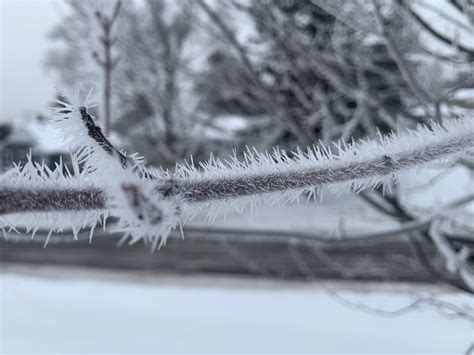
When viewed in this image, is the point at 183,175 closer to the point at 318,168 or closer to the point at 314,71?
the point at 318,168

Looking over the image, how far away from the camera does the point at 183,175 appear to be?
0.88 metres

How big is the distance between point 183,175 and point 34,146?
2167mm

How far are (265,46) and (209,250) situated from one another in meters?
9.28

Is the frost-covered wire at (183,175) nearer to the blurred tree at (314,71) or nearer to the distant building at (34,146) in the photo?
the distant building at (34,146)

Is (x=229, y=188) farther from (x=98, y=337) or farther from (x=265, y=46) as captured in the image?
(x=98, y=337)

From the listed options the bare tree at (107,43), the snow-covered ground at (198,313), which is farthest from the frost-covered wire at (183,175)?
the snow-covered ground at (198,313)

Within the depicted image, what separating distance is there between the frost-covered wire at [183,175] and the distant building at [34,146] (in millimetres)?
170

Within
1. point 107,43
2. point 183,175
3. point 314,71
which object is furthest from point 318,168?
point 314,71

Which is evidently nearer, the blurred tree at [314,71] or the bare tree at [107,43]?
the bare tree at [107,43]

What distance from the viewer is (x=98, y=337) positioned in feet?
24.2

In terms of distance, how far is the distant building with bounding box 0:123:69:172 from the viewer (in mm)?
1541

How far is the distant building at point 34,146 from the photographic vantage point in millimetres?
1541

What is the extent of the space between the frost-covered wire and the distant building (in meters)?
0.17

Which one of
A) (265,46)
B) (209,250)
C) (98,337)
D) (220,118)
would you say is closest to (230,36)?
(265,46)
